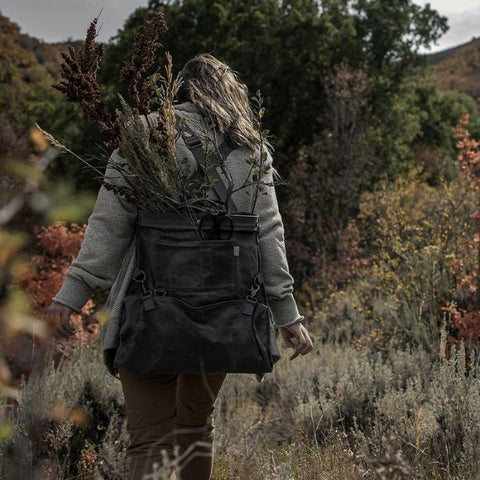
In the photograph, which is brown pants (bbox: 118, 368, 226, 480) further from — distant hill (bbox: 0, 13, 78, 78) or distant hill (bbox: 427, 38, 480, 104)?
distant hill (bbox: 427, 38, 480, 104)

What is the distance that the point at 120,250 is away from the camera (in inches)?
87.4

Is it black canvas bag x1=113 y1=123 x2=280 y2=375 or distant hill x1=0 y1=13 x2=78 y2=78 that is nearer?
black canvas bag x1=113 y1=123 x2=280 y2=375

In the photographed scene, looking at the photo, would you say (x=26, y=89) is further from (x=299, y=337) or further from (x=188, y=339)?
(x=188, y=339)

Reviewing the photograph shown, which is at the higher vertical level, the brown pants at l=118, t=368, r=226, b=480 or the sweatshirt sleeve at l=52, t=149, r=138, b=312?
the sweatshirt sleeve at l=52, t=149, r=138, b=312

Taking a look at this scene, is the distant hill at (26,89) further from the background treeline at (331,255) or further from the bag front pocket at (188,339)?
the bag front pocket at (188,339)

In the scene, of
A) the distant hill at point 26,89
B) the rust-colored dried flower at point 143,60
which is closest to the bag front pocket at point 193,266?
the rust-colored dried flower at point 143,60

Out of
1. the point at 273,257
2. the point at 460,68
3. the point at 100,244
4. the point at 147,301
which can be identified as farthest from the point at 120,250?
the point at 460,68

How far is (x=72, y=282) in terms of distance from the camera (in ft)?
7.23

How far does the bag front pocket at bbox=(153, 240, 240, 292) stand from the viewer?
2.05 meters

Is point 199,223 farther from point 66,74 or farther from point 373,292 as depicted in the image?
point 373,292

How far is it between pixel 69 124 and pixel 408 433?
1607 cm

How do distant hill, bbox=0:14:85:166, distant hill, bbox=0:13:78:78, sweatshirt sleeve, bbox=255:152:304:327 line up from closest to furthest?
sweatshirt sleeve, bbox=255:152:304:327 < distant hill, bbox=0:14:85:166 < distant hill, bbox=0:13:78:78

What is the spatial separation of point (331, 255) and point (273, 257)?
9043 mm

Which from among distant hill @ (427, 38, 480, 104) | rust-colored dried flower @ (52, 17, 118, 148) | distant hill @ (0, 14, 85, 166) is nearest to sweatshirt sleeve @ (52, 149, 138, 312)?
rust-colored dried flower @ (52, 17, 118, 148)
